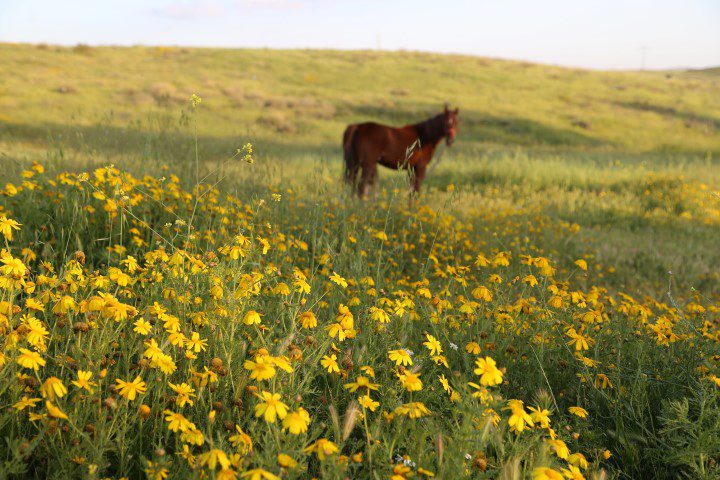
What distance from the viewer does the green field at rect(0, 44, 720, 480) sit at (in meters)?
1.93

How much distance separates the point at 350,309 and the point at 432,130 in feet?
23.4

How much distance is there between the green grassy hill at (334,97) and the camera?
22.6 meters

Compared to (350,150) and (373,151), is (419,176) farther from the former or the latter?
Result: (350,150)

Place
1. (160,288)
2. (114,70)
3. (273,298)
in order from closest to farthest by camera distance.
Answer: (160,288), (273,298), (114,70)

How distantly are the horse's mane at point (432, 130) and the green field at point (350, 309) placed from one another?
123 centimetres

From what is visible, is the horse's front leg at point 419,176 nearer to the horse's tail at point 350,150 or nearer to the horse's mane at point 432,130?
the horse's mane at point 432,130

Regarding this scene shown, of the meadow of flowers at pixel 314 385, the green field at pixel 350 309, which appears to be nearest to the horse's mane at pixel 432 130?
the green field at pixel 350 309

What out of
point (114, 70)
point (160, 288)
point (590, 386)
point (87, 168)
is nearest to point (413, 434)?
point (590, 386)

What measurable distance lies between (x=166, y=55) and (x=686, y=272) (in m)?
46.7

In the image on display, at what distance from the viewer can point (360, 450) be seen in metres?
2.26

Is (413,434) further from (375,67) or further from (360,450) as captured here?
(375,67)

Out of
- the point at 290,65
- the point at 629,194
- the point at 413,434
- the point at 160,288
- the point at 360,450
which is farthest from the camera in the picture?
the point at 290,65

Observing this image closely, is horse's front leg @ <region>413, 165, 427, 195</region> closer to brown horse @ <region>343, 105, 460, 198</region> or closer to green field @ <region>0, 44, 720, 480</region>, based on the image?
brown horse @ <region>343, 105, 460, 198</region>

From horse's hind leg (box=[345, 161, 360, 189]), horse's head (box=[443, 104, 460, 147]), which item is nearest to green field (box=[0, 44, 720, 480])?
horse's hind leg (box=[345, 161, 360, 189])
